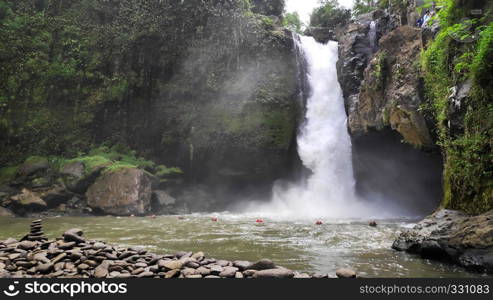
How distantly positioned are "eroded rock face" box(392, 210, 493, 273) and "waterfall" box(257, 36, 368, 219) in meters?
8.84

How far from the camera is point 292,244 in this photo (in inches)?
295

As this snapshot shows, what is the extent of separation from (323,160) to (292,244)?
413 inches

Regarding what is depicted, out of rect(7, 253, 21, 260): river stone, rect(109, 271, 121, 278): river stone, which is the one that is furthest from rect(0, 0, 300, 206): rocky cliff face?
rect(109, 271, 121, 278): river stone

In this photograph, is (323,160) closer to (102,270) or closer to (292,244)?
(292,244)

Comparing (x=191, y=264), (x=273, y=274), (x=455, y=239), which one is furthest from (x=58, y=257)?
(x=455, y=239)

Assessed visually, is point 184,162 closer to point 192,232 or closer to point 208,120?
point 208,120

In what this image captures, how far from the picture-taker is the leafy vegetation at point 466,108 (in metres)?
6.11

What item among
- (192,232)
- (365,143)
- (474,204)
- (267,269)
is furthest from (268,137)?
(267,269)

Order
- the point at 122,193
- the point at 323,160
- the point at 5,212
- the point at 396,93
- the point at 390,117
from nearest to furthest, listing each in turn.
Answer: the point at 396,93 → the point at 390,117 → the point at 5,212 → the point at 122,193 → the point at 323,160

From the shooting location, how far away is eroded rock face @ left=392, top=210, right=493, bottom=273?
512cm

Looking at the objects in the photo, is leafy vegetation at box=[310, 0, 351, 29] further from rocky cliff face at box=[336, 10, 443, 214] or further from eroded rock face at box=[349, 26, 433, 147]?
eroded rock face at box=[349, 26, 433, 147]

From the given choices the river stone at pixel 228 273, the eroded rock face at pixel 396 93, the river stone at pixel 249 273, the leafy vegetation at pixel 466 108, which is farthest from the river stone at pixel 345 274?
the eroded rock face at pixel 396 93

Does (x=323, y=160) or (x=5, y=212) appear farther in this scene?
(x=323, y=160)

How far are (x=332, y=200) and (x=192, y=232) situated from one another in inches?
362
